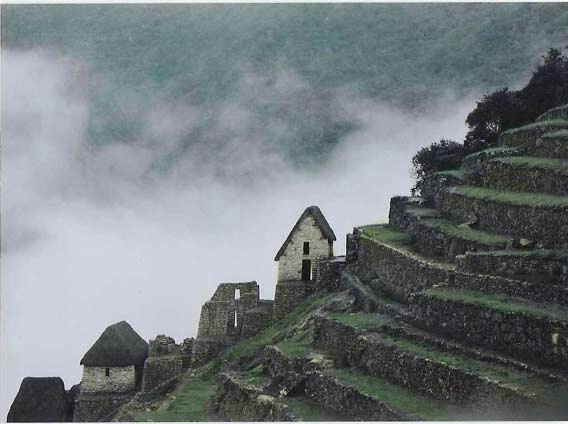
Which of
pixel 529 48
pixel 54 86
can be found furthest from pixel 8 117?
pixel 529 48

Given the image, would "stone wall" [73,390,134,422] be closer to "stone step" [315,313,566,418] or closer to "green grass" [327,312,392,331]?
"green grass" [327,312,392,331]

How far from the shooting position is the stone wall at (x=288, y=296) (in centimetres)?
3778

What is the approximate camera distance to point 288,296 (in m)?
37.9

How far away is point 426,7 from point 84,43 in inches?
400

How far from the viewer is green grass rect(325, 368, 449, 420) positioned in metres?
19.6

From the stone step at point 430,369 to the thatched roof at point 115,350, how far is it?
13218 millimetres

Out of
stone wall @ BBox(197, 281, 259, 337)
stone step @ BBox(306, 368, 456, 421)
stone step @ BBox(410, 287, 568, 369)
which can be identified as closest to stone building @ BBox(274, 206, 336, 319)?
stone wall @ BBox(197, 281, 259, 337)

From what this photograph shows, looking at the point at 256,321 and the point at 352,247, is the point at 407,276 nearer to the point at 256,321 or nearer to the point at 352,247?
the point at 352,247

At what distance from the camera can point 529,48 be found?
130 feet

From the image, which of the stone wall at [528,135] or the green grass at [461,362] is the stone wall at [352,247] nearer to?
the stone wall at [528,135]

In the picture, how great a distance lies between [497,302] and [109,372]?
20511 millimetres

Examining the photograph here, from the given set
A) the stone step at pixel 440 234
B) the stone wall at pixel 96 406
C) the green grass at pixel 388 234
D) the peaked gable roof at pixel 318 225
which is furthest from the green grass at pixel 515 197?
the stone wall at pixel 96 406

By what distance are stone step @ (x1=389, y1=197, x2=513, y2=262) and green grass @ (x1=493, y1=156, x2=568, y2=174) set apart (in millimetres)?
2029

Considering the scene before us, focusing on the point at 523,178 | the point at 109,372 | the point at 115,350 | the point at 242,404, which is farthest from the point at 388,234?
the point at 109,372
